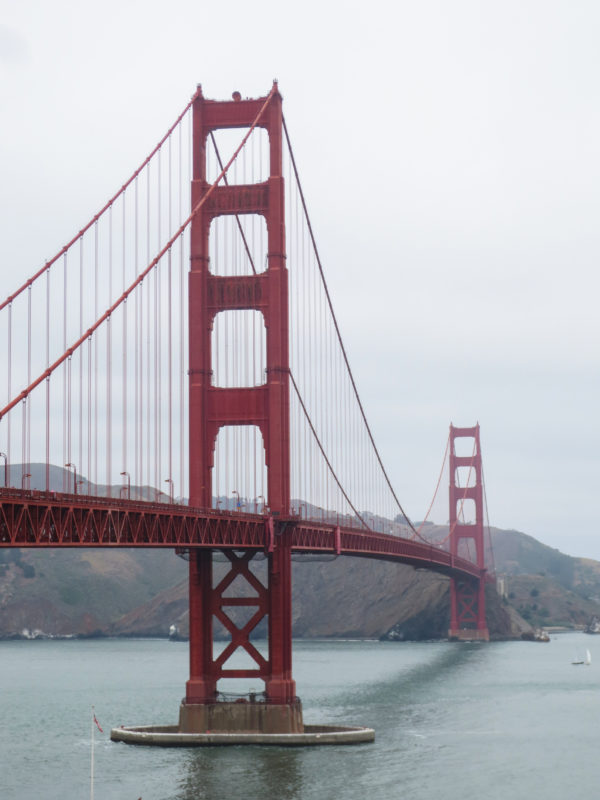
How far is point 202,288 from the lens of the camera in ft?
190

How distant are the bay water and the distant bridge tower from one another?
40339 millimetres

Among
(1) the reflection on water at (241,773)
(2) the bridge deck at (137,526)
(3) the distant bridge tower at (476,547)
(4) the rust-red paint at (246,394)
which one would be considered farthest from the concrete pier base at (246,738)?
(3) the distant bridge tower at (476,547)

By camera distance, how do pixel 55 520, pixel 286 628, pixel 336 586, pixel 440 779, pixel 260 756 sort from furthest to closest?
pixel 336 586 → pixel 286 628 → pixel 260 756 → pixel 440 779 → pixel 55 520

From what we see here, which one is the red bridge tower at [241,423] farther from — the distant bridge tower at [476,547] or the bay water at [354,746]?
the distant bridge tower at [476,547]

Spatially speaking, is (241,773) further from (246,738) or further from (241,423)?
(241,423)

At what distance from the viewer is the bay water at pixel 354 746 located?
46.7 meters

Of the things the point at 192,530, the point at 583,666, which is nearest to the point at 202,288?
the point at 192,530

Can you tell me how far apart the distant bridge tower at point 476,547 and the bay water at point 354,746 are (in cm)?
4034

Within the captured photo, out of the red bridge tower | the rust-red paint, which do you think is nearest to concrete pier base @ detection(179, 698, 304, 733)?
the red bridge tower

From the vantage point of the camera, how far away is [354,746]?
2164 inches

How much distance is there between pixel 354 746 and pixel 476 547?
108424 millimetres

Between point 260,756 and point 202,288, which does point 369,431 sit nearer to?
point 202,288

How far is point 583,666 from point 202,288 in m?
69.1

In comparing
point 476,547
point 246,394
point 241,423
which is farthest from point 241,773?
point 476,547
